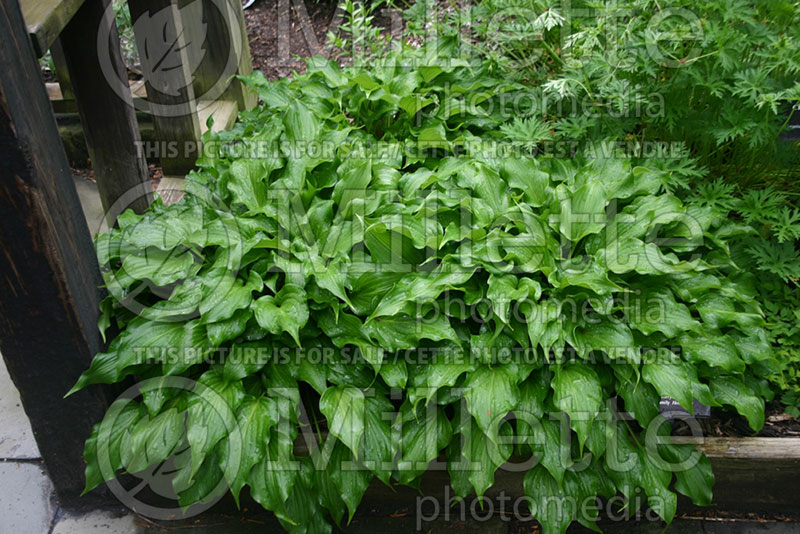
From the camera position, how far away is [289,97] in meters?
2.80

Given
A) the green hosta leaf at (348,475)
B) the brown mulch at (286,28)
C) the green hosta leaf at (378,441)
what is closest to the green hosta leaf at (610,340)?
the green hosta leaf at (378,441)

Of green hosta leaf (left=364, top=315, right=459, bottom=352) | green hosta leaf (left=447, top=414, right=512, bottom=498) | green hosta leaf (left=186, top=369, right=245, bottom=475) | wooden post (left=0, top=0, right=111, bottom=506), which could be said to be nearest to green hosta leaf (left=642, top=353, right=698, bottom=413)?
green hosta leaf (left=447, top=414, right=512, bottom=498)

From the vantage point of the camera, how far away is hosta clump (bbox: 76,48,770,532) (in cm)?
187

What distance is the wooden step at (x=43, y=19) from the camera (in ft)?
5.39

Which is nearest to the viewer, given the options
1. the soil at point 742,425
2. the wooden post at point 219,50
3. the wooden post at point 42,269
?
the wooden post at point 42,269

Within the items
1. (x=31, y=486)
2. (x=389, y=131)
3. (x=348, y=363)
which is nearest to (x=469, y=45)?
(x=389, y=131)

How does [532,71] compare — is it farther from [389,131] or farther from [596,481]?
Result: [596,481]

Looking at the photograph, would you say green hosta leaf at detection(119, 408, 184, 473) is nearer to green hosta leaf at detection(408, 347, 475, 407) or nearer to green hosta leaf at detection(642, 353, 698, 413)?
green hosta leaf at detection(408, 347, 475, 407)

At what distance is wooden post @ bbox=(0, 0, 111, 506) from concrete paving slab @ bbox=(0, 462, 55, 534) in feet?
0.52

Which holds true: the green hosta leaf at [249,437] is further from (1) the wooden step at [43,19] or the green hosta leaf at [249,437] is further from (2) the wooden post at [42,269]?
(1) the wooden step at [43,19]

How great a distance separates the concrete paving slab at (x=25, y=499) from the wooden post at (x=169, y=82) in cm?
152

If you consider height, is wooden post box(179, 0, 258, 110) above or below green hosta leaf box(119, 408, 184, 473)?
above

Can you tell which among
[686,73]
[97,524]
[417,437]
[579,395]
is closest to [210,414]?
[417,437]

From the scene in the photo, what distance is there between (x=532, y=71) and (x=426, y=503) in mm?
1953
